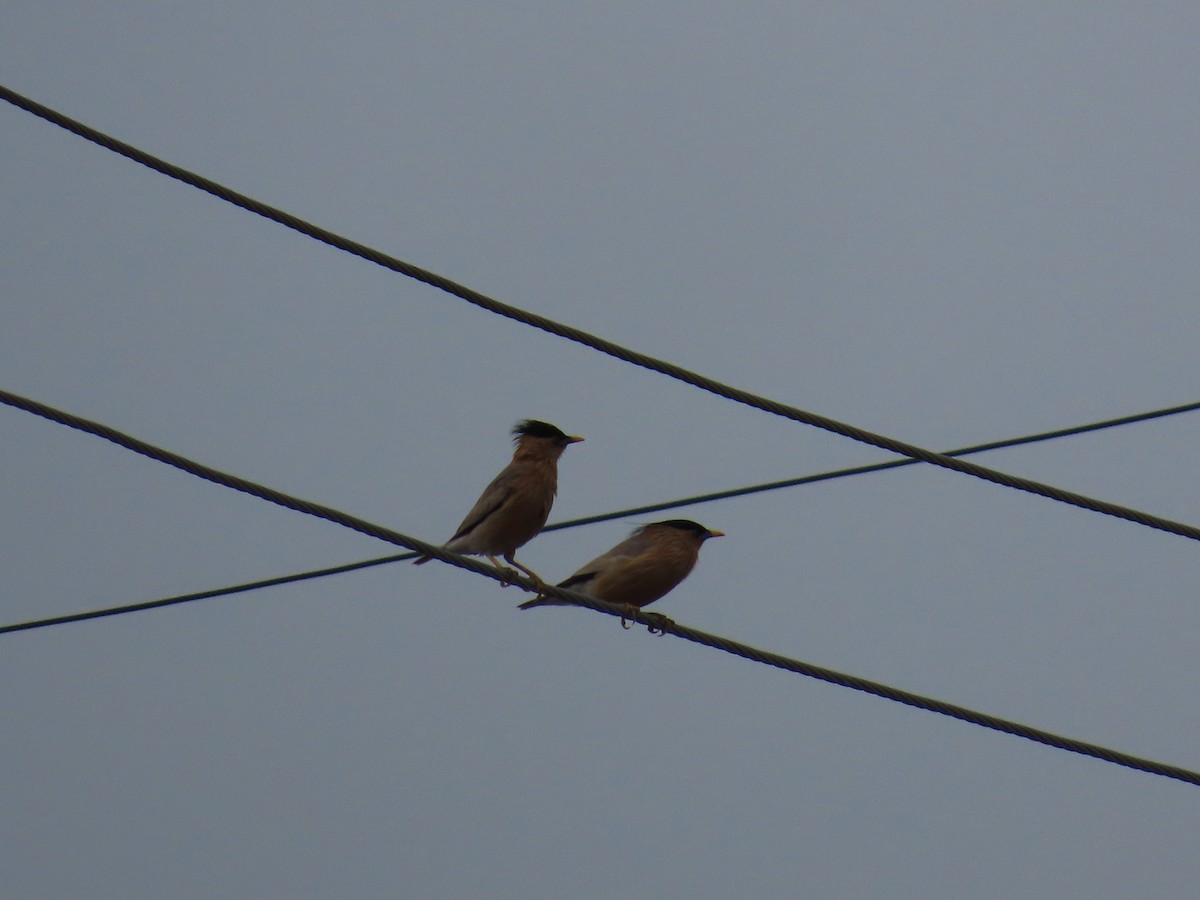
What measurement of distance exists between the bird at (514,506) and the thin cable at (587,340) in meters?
2.92

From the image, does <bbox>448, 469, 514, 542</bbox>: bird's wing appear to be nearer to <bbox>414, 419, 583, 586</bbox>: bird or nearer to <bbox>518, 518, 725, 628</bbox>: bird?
<bbox>414, 419, 583, 586</bbox>: bird

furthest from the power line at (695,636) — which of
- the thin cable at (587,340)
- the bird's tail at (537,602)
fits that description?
the bird's tail at (537,602)

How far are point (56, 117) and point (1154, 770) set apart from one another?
435 centimetres

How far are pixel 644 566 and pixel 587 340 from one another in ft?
11.1

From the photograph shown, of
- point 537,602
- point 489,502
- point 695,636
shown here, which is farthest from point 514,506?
point 695,636

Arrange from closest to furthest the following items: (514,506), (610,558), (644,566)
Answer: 1. (514,506)
2. (644,566)
3. (610,558)

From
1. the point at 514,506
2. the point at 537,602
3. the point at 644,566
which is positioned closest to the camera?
the point at 537,602

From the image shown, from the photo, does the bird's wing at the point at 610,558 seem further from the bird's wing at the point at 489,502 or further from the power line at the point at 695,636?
the power line at the point at 695,636

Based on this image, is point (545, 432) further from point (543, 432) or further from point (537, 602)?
point (537, 602)

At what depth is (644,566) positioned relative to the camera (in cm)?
886

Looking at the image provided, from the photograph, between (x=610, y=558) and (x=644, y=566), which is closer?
(x=644, y=566)

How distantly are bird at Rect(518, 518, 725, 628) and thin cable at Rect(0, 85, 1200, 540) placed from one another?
9.72 feet

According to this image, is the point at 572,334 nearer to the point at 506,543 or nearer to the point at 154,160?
the point at 154,160

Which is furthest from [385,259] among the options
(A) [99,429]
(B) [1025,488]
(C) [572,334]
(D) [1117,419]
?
(D) [1117,419]
